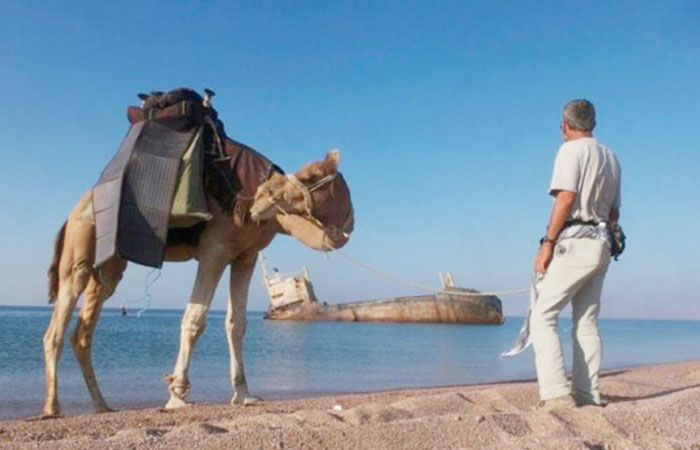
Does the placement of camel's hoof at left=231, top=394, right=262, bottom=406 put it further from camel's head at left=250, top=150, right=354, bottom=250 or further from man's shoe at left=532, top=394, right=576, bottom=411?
man's shoe at left=532, top=394, right=576, bottom=411

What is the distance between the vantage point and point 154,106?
20.0ft

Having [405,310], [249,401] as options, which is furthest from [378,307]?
[249,401]

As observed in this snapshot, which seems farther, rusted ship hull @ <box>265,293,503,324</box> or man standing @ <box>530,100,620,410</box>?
rusted ship hull @ <box>265,293,503,324</box>

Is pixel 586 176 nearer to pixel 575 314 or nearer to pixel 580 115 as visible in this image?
pixel 580 115

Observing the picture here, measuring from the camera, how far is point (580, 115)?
15.8 ft

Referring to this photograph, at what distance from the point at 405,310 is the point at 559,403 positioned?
66.8 metres

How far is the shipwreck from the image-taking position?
69.4 m

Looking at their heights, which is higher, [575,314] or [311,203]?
[311,203]

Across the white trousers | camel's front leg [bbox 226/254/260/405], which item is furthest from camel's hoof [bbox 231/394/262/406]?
the white trousers

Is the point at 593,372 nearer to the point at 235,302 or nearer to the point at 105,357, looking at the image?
the point at 235,302

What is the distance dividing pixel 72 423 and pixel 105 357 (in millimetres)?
14978

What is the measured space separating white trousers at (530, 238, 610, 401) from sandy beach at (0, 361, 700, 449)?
30 centimetres

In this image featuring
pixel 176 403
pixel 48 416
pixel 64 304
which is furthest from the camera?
pixel 64 304

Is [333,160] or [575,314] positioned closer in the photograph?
[575,314]
